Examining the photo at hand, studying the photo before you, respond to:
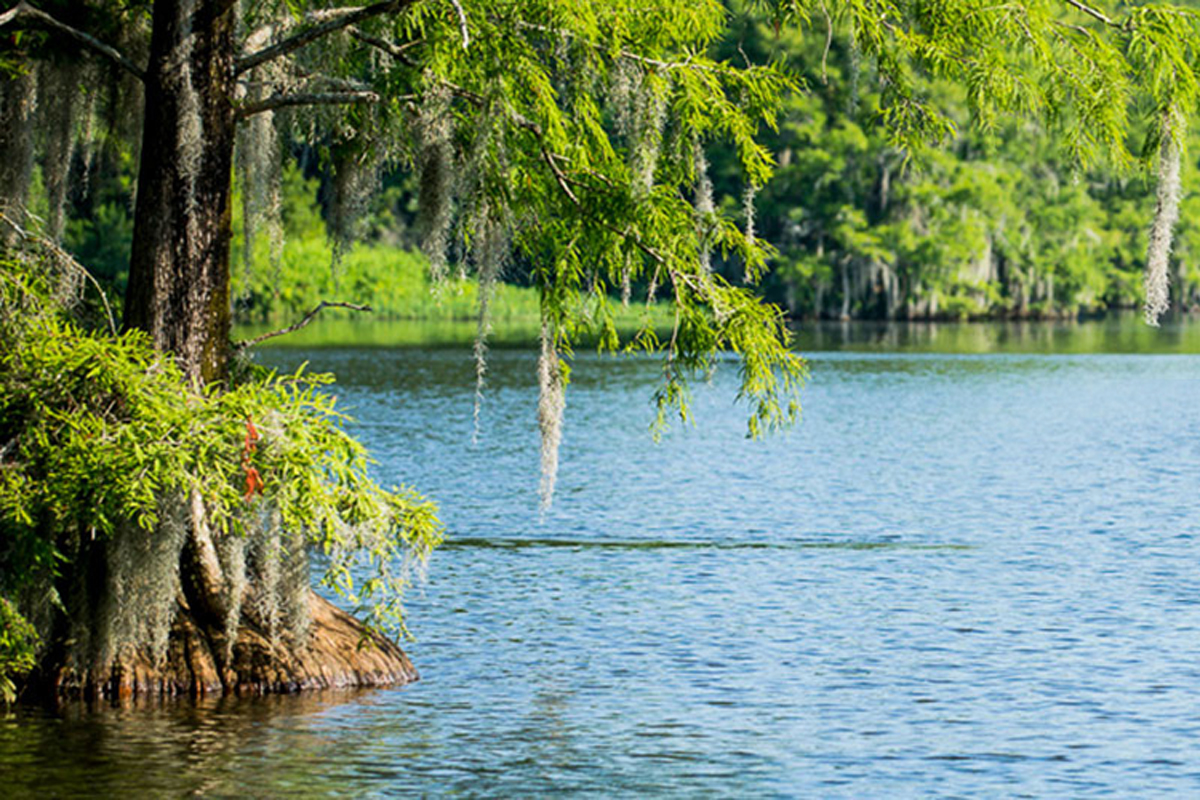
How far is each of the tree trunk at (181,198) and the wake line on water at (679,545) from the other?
27.2ft

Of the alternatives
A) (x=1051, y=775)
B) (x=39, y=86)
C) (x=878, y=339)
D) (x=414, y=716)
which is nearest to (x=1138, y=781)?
(x=1051, y=775)

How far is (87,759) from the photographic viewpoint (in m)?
10.9

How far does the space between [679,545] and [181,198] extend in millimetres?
9572

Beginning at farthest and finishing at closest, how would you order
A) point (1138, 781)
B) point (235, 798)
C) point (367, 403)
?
1. point (367, 403)
2. point (1138, 781)
3. point (235, 798)

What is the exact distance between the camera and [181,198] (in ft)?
39.7

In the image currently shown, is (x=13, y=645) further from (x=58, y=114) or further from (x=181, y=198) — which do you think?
(x=58, y=114)

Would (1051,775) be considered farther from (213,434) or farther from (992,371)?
(992,371)

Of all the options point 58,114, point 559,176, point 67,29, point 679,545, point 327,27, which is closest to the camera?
point 327,27

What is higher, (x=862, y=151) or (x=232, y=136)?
(x=862, y=151)

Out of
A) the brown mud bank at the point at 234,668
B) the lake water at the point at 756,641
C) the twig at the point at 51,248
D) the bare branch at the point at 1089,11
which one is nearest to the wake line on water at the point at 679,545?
the lake water at the point at 756,641

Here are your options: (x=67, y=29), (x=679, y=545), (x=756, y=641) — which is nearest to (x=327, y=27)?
(x=67, y=29)

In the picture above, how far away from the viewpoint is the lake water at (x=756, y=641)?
11.1 meters

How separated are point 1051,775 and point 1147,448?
21.5m

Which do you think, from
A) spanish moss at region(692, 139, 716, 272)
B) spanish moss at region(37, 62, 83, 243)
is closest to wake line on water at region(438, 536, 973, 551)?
spanish moss at region(37, 62, 83, 243)
